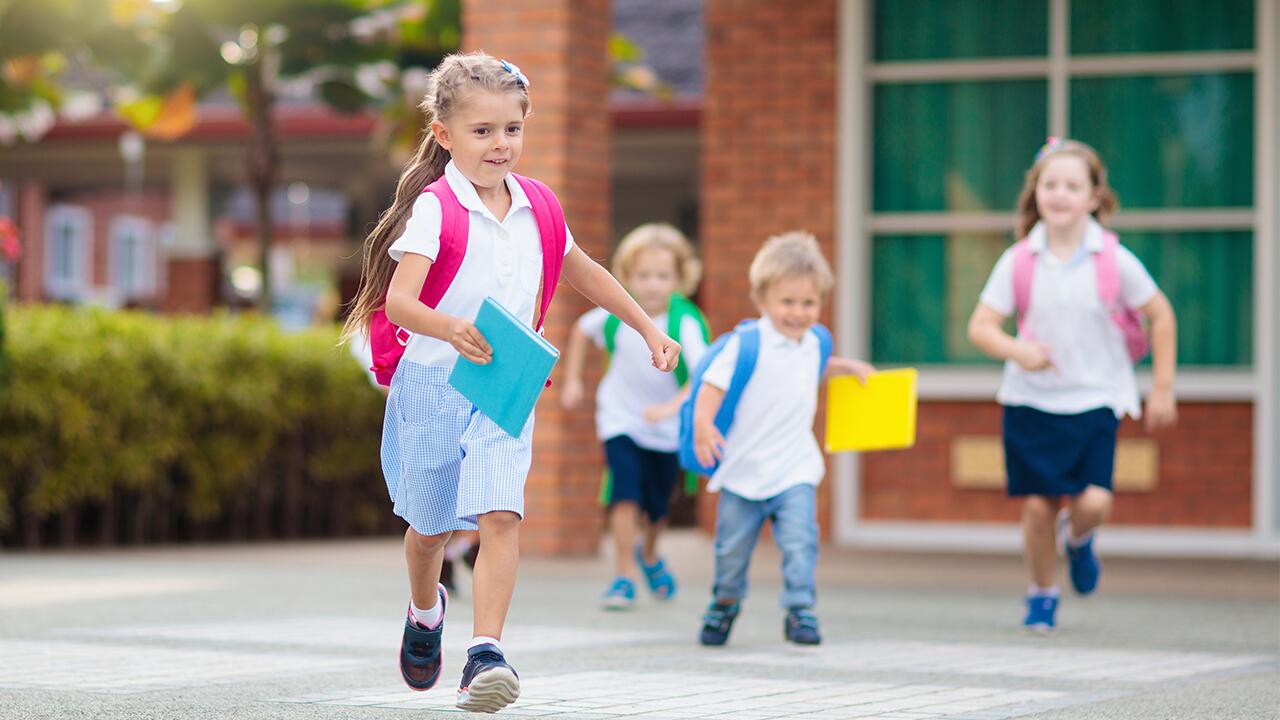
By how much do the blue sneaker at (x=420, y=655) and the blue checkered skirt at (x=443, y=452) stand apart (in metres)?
0.33

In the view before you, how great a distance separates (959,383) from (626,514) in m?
3.77

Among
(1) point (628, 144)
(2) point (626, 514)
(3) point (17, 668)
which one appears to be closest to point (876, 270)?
(2) point (626, 514)

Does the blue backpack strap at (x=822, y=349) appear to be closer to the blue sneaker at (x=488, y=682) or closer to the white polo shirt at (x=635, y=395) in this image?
the white polo shirt at (x=635, y=395)

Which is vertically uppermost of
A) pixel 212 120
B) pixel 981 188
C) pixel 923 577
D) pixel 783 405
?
pixel 212 120

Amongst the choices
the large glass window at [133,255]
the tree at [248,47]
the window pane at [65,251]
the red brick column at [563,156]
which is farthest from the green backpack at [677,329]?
the large glass window at [133,255]

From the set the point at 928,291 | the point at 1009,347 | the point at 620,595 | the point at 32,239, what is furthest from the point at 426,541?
the point at 32,239

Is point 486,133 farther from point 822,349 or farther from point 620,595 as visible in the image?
point 620,595

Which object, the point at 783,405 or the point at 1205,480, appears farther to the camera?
the point at 1205,480

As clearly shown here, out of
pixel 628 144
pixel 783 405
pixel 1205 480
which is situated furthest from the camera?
pixel 628 144

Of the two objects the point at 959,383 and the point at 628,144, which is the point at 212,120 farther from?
the point at 959,383

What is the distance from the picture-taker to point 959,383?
12.2m

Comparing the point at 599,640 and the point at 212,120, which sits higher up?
the point at 212,120

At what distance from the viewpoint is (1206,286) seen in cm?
1191

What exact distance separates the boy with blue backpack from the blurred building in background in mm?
4096
